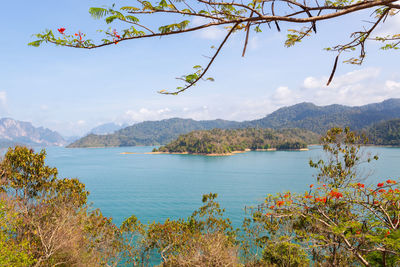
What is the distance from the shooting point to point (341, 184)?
10.2 metres

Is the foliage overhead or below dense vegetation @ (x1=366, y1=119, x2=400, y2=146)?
below

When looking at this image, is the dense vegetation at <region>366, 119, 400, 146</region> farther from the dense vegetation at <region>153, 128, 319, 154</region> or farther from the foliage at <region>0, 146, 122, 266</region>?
the foliage at <region>0, 146, 122, 266</region>

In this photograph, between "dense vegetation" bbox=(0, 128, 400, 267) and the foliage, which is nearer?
"dense vegetation" bbox=(0, 128, 400, 267)

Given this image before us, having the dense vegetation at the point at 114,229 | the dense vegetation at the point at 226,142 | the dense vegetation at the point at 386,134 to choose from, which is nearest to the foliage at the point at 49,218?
the dense vegetation at the point at 114,229

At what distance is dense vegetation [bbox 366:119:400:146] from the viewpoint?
4095 inches

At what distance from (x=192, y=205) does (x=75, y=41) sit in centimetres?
2944

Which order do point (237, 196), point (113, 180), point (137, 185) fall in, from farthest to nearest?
point (113, 180), point (137, 185), point (237, 196)

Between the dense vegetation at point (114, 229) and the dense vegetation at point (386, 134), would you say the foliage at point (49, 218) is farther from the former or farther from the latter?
the dense vegetation at point (386, 134)

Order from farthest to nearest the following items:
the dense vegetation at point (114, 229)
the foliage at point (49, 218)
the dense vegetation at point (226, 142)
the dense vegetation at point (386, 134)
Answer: the dense vegetation at point (226, 142) < the dense vegetation at point (386, 134) < the foliage at point (49, 218) < the dense vegetation at point (114, 229)

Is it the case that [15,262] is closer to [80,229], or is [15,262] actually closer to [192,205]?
[80,229]

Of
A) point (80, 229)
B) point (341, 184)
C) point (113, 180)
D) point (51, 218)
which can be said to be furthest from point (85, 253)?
point (113, 180)

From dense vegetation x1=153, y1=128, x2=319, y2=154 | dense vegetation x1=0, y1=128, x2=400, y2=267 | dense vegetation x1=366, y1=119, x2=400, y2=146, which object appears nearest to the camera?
dense vegetation x1=0, y1=128, x2=400, y2=267

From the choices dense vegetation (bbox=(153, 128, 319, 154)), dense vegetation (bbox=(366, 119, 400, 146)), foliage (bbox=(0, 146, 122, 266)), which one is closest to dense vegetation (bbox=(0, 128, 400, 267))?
foliage (bbox=(0, 146, 122, 266))

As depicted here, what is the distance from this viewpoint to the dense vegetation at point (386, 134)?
A: 104006 mm
